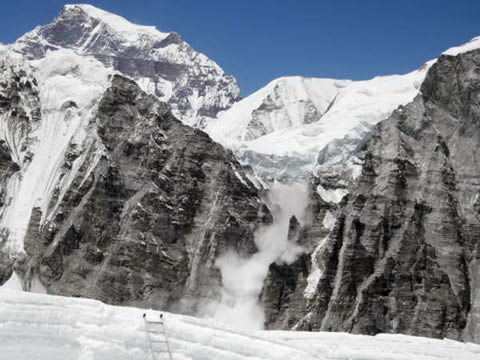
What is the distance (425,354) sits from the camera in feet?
127

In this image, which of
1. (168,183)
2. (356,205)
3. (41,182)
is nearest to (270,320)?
(356,205)

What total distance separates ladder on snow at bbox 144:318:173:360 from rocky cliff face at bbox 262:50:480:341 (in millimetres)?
67503

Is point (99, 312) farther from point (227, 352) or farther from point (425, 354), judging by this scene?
point (425, 354)

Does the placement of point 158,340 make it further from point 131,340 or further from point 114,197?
point 114,197

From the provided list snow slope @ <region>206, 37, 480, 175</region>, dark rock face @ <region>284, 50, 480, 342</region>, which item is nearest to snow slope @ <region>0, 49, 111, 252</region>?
snow slope @ <region>206, 37, 480, 175</region>

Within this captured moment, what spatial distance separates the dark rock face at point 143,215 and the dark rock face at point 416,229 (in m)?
24.6

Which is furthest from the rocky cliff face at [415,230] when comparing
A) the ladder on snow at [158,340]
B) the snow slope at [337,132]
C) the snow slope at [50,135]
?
the ladder on snow at [158,340]

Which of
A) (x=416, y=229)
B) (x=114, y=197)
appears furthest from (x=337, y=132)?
(x=416, y=229)

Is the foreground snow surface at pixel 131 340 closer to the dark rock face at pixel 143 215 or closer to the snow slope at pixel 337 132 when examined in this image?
the dark rock face at pixel 143 215

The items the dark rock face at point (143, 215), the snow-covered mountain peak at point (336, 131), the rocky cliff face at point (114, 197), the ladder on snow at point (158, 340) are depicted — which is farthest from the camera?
the snow-covered mountain peak at point (336, 131)

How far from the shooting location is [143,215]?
13162cm

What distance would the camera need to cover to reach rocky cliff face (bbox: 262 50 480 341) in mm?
102750

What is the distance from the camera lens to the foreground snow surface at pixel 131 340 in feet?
120

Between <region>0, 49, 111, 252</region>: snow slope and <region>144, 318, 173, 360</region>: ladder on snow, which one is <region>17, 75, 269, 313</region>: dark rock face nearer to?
<region>0, 49, 111, 252</region>: snow slope
